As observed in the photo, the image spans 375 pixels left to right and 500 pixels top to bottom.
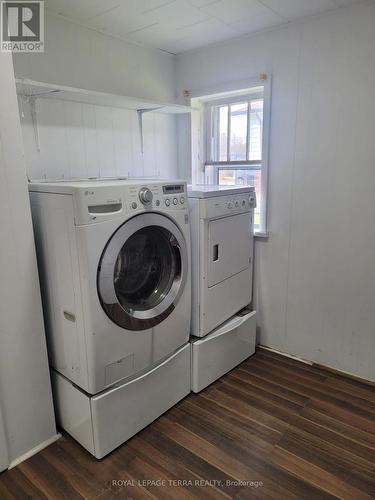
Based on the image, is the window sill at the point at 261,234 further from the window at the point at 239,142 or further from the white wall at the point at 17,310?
the white wall at the point at 17,310

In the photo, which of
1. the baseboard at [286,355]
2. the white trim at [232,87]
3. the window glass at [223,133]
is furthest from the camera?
the window glass at [223,133]

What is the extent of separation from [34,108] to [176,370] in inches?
66.9

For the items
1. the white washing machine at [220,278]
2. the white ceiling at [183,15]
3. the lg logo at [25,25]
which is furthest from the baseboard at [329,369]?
the lg logo at [25,25]

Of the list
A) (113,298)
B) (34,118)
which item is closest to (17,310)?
(113,298)

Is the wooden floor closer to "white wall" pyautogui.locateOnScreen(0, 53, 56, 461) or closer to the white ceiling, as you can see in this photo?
"white wall" pyautogui.locateOnScreen(0, 53, 56, 461)

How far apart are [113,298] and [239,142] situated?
1667 millimetres

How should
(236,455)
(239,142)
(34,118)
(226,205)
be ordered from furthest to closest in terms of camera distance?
(239,142)
(226,205)
(34,118)
(236,455)

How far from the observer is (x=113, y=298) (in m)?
1.57

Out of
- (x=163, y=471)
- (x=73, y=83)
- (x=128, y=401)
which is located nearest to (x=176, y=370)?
(x=128, y=401)

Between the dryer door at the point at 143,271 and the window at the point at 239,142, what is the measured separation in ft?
2.96

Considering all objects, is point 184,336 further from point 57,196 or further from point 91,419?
point 57,196

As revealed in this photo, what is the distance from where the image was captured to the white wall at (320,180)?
1.99 metres

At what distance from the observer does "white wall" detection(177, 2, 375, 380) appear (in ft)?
6.54

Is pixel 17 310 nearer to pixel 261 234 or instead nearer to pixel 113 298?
pixel 113 298
